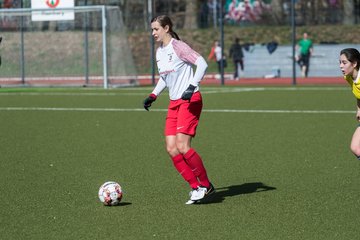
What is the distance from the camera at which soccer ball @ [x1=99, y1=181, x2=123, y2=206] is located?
9148 millimetres

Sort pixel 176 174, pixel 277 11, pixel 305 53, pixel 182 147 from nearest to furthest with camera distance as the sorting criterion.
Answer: pixel 182 147, pixel 176 174, pixel 305 53, pixel 277 11

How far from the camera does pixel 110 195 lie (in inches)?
360

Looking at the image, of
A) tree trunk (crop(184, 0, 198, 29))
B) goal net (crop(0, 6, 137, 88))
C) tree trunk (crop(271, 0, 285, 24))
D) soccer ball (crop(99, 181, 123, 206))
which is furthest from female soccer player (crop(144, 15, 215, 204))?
tree trunk (crop(271, 0, 285, 24))

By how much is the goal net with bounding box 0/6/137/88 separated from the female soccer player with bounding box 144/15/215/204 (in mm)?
23793

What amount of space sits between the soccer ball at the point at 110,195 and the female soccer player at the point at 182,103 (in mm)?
719

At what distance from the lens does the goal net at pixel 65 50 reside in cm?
3359

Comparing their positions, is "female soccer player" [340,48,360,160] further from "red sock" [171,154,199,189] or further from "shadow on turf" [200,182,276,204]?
"red sock" [171,154,199,189]

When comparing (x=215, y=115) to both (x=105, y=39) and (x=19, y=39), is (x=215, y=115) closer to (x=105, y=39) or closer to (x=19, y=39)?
(x=105, y=39)

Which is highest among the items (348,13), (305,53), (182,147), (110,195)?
(348,13)

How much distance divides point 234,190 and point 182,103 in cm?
136

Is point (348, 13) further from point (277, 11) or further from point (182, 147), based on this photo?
point (182, 147)

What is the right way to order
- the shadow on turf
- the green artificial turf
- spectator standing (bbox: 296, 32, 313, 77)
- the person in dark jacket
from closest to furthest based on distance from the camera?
1. the green artificial turf
2. the shadow on turf
3. spectator standing (bbox: 296, 32, 313, 77)
4. the person in dark jacket

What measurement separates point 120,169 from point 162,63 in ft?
9.32

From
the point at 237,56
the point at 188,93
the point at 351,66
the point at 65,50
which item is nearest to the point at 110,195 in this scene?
the point at 188,93
